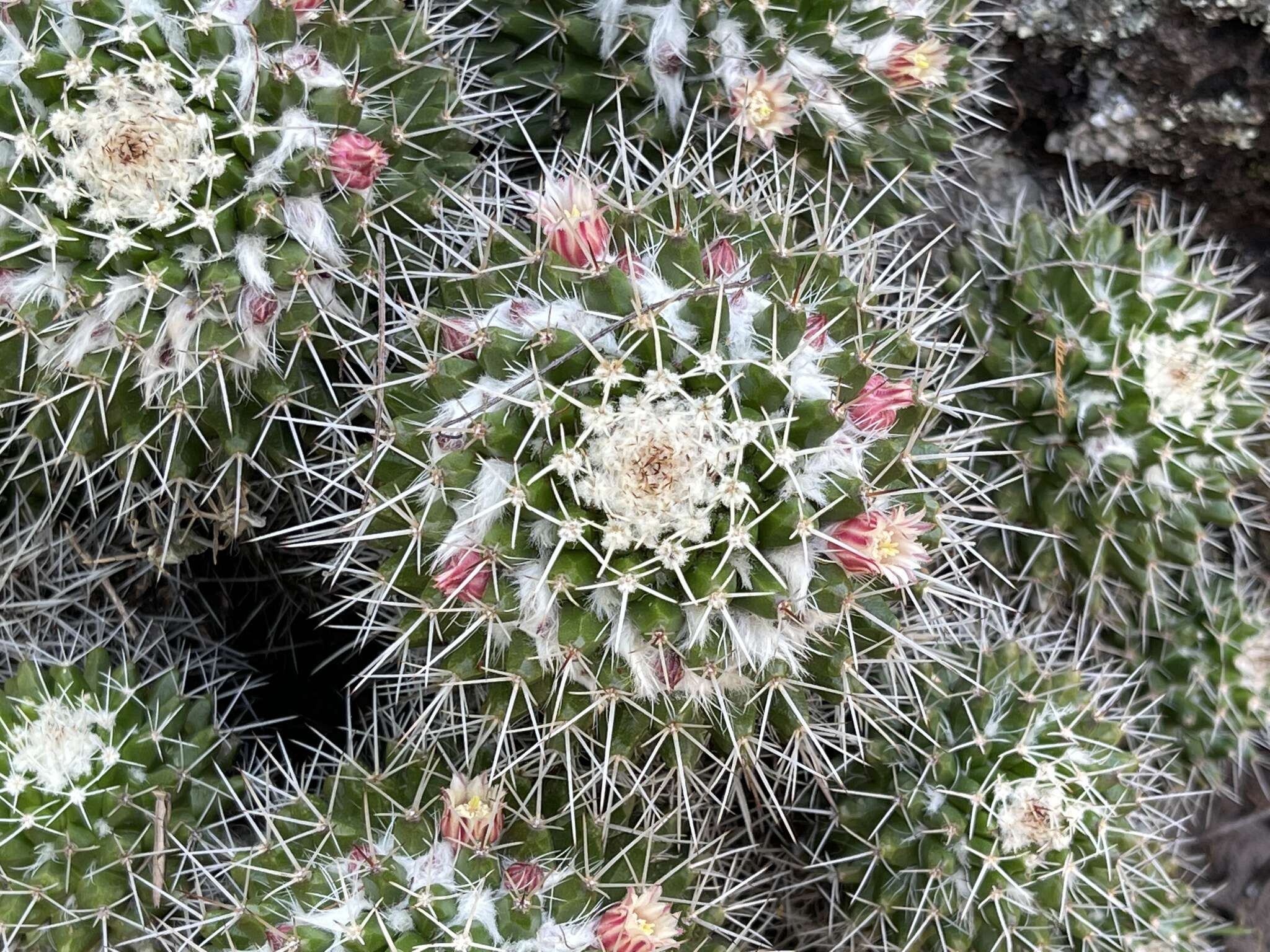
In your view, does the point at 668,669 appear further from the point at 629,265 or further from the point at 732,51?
the point at 732,51

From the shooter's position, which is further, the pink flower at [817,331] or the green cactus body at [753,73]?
the green cactus body at [753,73]

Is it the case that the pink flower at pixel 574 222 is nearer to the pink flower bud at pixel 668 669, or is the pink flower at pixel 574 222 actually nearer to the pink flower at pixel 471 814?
the pink flower bud at pixel 668 669

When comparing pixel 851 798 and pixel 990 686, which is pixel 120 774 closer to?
pixel 851 798

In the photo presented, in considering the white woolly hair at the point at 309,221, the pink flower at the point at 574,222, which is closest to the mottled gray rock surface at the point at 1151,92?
the pink flower at the point at 574,222

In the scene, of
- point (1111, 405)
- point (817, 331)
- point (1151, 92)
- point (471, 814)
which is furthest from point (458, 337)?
point (1151, 92)

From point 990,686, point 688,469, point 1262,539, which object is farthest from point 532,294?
point 1262,539

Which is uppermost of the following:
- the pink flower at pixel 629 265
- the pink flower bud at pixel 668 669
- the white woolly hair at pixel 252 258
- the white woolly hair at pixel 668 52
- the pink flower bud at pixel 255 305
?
the white woolly hair at pixel 668 52

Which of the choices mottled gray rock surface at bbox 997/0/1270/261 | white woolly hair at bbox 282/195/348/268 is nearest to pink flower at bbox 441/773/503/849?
white woolly hair at bbox 282/195/348/268
